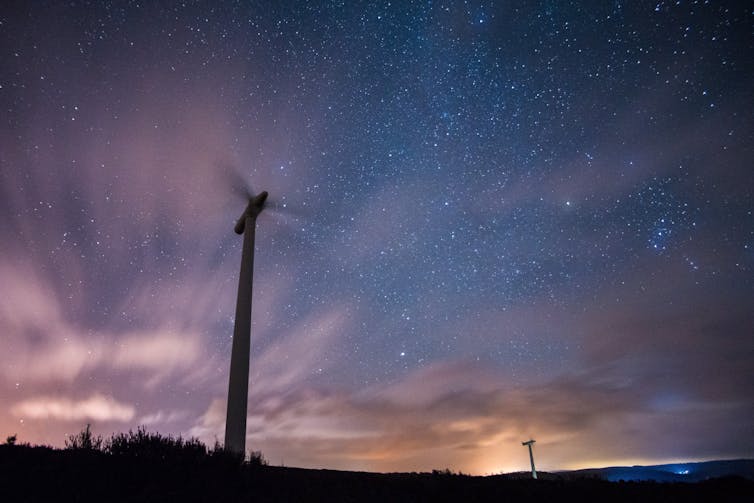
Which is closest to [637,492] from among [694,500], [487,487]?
[694,500]

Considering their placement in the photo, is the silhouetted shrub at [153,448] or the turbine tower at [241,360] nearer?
the silhouetted shrub at [153,448]

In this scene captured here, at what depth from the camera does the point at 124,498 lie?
650 centimetres

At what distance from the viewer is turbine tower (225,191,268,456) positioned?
1706cm

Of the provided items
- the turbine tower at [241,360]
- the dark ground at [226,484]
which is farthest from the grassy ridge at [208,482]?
→ the turbine tower at [241,360]

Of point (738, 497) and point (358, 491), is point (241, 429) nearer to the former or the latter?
point (358, 491)

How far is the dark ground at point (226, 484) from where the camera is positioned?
664 cm

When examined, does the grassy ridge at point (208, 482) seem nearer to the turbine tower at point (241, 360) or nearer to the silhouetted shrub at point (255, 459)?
the silhouetted shrub at point (255, 459)

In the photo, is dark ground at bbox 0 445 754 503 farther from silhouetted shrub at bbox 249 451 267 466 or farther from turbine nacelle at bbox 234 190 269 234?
turbine nacelle at bbox 234 190 269 234

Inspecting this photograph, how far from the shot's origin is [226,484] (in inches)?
295

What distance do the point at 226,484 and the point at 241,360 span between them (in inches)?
482

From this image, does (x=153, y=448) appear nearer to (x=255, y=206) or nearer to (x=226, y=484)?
(x=226, y=484)

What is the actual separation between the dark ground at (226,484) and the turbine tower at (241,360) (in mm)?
6386

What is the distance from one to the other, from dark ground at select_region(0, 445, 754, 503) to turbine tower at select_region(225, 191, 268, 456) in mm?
6386

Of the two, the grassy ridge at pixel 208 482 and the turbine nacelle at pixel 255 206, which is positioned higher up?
the turbine nacelle at pixel 255 206
